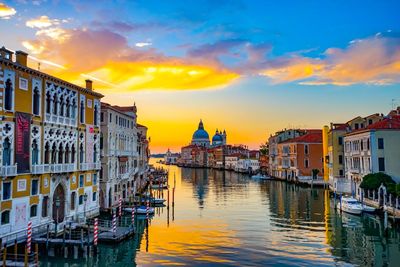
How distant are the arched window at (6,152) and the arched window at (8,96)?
57.8 inches

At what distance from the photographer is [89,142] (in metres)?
26.9

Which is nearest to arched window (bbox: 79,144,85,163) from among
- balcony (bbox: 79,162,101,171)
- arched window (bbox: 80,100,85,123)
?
balcony (bbox: 79,162,101,171)

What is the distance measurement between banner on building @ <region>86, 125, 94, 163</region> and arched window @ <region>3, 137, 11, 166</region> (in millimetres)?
8108

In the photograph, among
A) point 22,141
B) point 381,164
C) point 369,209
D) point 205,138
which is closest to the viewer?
point 22,141

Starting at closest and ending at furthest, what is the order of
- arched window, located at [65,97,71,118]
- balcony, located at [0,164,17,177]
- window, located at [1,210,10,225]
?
balcony, located at [0,164,17,177] → window, located at [1,210,10,225] → arched window, located at [65,97,71,118]

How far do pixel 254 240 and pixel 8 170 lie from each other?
509 inches

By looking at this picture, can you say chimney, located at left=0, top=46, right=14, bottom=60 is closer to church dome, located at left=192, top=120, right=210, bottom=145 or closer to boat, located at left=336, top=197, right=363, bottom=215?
boat, located at left=336, top=197, right=363, bottom=215

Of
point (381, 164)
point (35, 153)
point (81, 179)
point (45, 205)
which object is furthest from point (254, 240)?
point (381, 164)

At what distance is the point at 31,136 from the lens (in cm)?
2020

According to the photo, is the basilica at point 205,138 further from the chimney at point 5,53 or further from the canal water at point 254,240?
the chimney at point 5,53

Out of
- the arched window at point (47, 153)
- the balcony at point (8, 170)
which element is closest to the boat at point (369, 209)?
the arched window at point (47, 153)

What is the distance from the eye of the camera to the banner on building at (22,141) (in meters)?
18.9

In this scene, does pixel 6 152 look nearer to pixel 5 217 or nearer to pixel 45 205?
pixel 5 217

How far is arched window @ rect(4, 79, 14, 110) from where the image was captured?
60.4 ft
